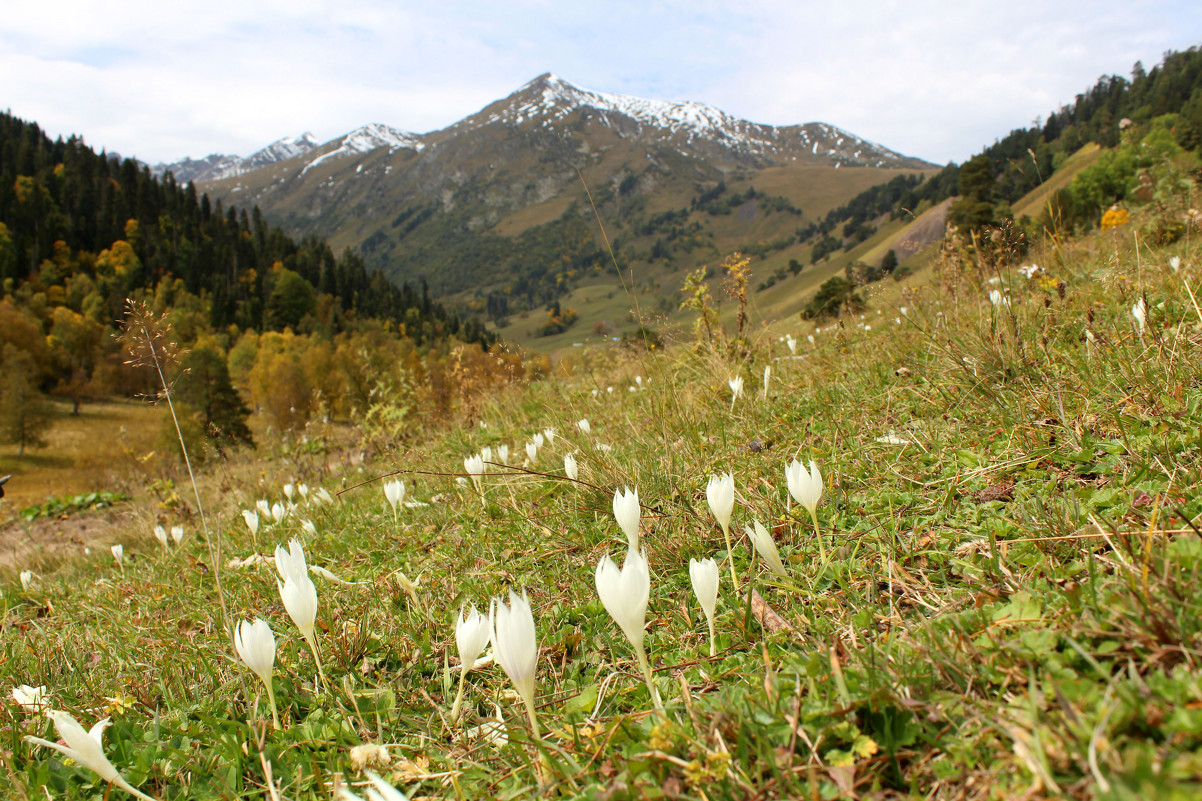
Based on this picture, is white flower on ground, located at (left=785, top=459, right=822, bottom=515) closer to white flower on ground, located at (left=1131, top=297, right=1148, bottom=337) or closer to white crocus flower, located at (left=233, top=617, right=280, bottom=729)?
white crocus flower, located at (left=233, top=617, right=280, bottom=729)

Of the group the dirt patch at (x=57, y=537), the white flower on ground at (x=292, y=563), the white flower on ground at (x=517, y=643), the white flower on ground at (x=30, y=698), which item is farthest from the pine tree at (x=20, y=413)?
the white flower on ground at (x=517, y=643)

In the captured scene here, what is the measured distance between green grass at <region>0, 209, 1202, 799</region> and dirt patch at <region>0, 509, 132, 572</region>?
3.58 metres

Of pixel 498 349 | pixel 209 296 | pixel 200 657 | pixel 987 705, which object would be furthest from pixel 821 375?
pixel 209 296

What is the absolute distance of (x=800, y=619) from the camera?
180 cm

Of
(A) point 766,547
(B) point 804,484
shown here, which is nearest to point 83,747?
(A) point 766,547

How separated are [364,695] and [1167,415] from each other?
3070 mm

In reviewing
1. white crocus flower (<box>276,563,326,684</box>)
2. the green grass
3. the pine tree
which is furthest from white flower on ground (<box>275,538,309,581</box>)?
the pine tree

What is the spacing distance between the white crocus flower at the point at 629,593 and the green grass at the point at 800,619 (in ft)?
0.66

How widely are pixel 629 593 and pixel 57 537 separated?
40.4 ft

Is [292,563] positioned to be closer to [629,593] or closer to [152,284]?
[629,593]

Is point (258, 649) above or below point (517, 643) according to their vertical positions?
below

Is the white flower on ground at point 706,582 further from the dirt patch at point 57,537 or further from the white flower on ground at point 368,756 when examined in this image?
A: the dirt patch at point 57,537

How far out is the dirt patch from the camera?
717 cm

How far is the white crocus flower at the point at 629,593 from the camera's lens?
4.83 ft
